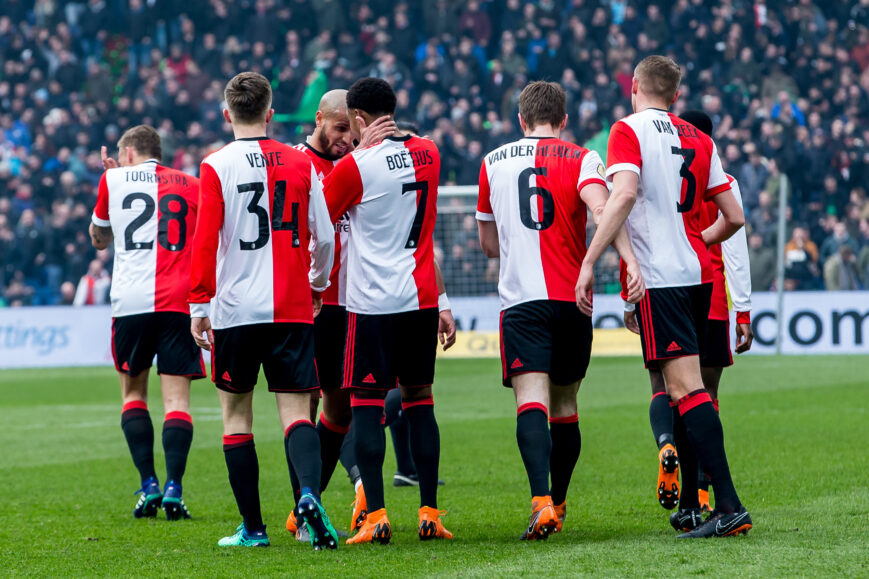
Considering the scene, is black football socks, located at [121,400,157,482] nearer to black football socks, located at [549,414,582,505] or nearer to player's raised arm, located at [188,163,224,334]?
player's raised arm, located at [188,163,224,334]

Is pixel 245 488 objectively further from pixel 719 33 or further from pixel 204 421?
pixel 719 33

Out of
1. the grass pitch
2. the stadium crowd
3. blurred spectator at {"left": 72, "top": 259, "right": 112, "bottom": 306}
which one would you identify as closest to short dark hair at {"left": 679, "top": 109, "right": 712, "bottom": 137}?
the grass pitch

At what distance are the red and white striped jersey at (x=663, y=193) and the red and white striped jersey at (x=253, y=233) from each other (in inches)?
57.5

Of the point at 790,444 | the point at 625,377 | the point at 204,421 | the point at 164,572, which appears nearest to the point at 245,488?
the point at 164,572

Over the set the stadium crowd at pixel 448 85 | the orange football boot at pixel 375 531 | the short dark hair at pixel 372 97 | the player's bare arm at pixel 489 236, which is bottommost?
the orange football boot at pixel 375 531

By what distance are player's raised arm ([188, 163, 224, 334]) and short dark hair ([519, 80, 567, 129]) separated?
1.52m

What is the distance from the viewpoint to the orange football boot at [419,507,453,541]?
5.44m

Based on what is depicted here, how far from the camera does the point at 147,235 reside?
7.08 m

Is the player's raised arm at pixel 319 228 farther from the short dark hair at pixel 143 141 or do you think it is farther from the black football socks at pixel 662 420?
the short dark hair at pixel 143 141

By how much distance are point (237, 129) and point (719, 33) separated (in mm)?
20796

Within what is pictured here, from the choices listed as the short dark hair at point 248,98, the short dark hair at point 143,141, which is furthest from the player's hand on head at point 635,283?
the short dark hair at point 143,141

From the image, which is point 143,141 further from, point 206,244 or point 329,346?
point 206,244

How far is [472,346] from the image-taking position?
19766mm

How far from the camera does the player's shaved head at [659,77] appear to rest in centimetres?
539
